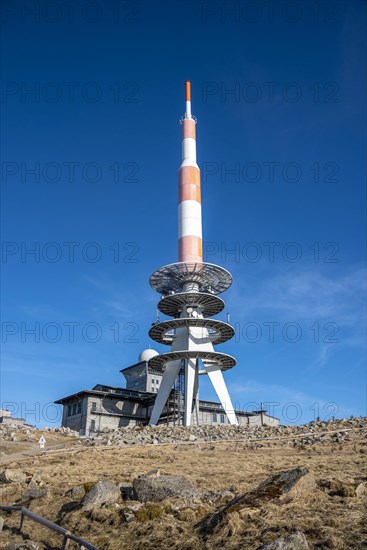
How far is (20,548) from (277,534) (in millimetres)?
5563

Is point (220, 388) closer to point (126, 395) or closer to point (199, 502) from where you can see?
point (126, 395)

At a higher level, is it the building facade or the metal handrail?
the building facade

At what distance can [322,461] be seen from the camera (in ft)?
74.8

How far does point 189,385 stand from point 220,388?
12.2 feet

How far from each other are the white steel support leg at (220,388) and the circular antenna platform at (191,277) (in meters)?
8.86

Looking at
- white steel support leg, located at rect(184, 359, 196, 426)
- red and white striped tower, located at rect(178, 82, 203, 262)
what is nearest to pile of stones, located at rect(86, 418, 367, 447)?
white steel support leg, located at rect(184, 359, 196, 426)

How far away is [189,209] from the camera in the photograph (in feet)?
194

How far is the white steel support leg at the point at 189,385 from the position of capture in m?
53.5

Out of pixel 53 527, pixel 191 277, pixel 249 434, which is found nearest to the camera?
pixel 53 527

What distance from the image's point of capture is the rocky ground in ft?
35.4

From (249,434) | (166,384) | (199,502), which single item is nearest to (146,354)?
(166,384)

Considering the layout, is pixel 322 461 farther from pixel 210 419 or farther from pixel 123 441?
pixel 210 419

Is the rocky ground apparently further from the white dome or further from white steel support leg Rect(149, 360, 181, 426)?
the white dome

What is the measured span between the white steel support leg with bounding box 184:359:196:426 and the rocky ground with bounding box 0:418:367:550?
27964mm
